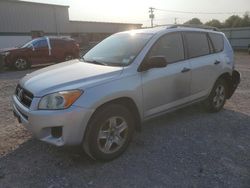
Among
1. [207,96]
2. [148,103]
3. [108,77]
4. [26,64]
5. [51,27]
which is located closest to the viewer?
[108,77]

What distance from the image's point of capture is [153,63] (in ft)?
13.3

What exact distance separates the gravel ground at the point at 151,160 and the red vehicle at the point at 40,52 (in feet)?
31.6

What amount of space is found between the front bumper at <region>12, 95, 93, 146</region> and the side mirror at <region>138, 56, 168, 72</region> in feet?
3.70

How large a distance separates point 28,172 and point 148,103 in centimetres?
190

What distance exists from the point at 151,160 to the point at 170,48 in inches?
75.4

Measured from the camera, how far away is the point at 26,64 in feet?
47.2

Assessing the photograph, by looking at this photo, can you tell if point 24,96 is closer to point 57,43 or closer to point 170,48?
point 170,48

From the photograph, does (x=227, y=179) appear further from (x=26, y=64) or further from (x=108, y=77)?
(x=26, y=64)

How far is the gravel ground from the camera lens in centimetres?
338

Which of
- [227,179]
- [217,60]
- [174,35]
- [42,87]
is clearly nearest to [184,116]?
[217,60]

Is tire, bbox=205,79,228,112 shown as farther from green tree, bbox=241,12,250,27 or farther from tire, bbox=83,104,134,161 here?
green tree, bbox=241,12,250,27

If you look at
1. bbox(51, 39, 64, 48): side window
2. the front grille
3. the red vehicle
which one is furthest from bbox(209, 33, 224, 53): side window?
bbox(51, 39, 64, 48): side window

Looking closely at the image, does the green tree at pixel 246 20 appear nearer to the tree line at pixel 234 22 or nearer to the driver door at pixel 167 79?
the tree line at pixel 234 22

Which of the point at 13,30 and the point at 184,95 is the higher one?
the point at 13,30
